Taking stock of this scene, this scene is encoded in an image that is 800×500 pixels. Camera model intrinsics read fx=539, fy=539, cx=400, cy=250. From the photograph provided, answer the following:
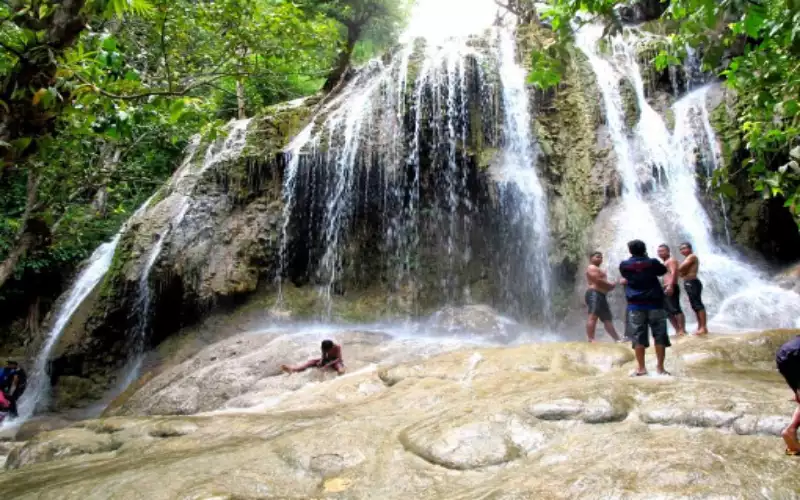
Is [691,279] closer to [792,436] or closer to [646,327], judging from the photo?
[646,327]

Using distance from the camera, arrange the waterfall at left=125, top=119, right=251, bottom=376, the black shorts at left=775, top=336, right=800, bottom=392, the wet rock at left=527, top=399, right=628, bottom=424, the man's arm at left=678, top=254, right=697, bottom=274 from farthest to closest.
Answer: the waterfall at left=125, top=119, right=251, bottom=376 → the man's arm at left=678, top=254, right=697, bottom=274 → the wet rock at left=527, top=399, right=628, bottom=424 → the black shorts at left=775, top=336, right=800, bottom=392

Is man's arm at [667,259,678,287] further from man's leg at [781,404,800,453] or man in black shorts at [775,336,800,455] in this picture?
man's leg at [781,404,800,453]

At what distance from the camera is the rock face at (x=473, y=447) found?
3.06 meters

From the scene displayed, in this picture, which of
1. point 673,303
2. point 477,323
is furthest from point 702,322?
point 477,323

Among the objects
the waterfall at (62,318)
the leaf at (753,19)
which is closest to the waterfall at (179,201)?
the waterfall at (62,318)

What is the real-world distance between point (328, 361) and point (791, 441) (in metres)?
6.48

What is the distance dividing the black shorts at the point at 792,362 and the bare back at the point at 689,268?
17.6ft

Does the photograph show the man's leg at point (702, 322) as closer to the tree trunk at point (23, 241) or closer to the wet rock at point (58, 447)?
the wet rock at point (58, 447)

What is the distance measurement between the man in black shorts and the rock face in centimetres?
9

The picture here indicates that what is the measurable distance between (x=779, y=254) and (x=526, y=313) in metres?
5.74

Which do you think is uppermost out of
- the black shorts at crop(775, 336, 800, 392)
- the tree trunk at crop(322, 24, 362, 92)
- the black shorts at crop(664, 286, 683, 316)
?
the tree trunk at crop(322, 24, 362, 92)

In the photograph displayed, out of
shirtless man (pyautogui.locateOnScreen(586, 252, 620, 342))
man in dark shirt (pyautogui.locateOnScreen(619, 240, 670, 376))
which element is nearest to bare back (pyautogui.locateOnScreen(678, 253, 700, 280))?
shirtless man (pyautogui.locateOnScreen(586, 252, 620, 342))

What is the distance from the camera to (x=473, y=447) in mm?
3783

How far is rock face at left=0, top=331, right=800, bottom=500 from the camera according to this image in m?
3.06
